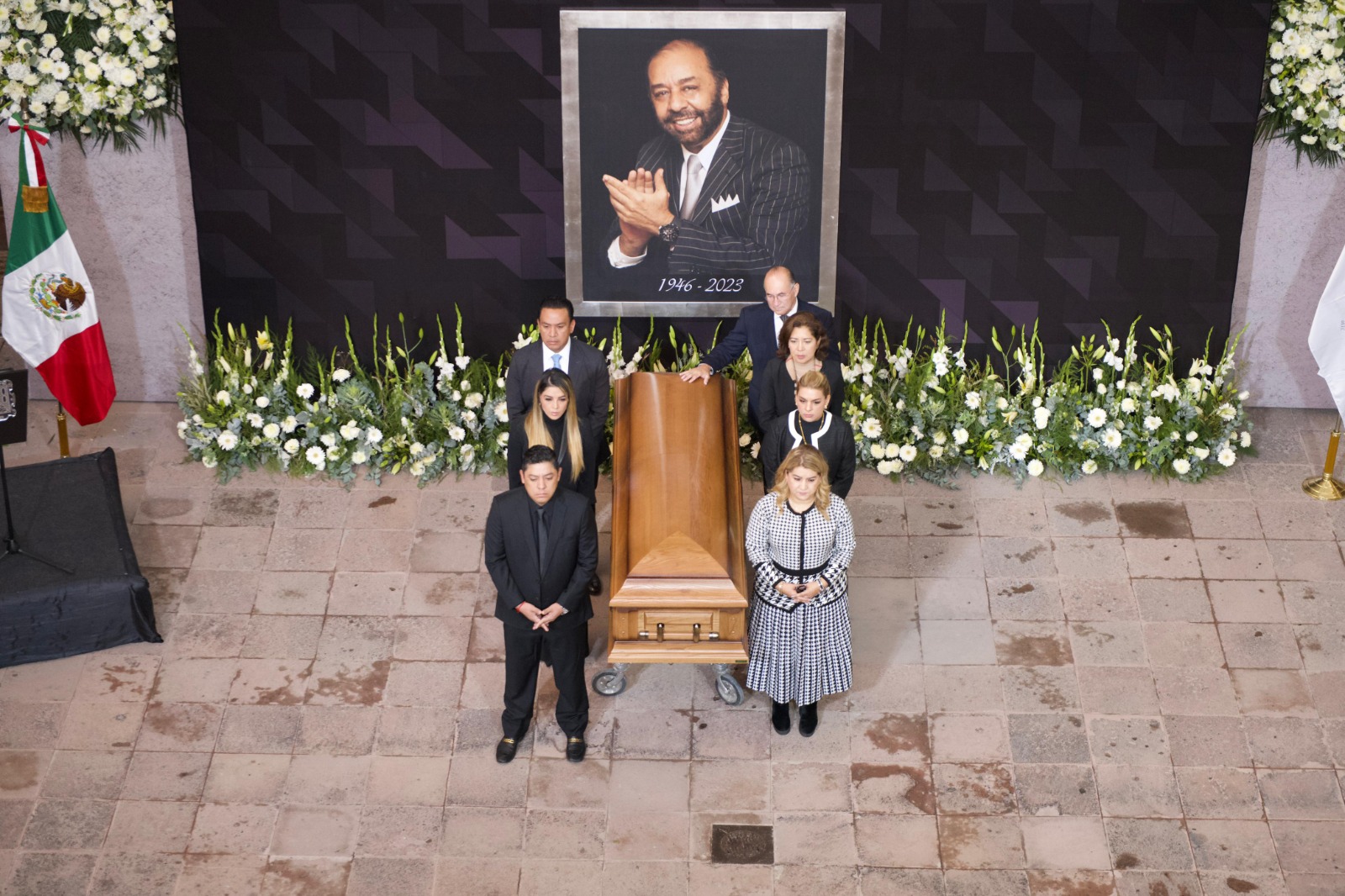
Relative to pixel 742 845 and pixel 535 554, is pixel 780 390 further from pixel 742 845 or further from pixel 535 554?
pixel 742 845

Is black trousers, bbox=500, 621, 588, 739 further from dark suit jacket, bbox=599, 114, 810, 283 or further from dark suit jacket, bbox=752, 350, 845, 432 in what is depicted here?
dark suit jacket, bbox=599, 114, 810, 283

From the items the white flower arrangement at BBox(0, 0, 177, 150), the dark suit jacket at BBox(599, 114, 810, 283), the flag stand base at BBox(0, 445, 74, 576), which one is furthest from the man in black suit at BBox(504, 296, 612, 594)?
→ the white flower arrangement at BBox(0, 0, 177, 150)

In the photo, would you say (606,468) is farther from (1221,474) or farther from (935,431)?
(1221,474)

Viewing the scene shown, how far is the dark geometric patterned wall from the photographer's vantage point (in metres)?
7.35

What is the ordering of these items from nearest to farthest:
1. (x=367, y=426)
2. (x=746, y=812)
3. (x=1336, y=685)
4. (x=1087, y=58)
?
(x=746, y=812) → (x=1336, y=685) → (x=1087, y=58) → (x=367, y=426)

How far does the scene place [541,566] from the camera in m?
5.47

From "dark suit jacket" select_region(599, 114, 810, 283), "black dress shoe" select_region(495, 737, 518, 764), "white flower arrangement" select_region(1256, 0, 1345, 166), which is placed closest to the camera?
"black dress shoe" select_region(495, 737, 518, 764)

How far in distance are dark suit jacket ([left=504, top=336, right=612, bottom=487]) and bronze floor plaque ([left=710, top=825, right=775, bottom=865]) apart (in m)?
1.82

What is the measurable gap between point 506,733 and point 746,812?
99 cm

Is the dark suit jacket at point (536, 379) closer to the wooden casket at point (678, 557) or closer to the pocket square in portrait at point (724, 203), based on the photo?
the wooden casket at point (678, 557)

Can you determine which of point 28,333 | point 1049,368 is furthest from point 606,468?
point 28,333

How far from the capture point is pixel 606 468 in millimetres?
7762

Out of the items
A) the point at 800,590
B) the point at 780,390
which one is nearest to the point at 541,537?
the point at 800,590

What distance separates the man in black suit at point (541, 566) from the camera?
5.43m
